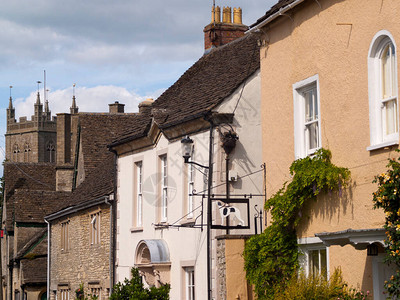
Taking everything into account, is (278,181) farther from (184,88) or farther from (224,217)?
(184,88)

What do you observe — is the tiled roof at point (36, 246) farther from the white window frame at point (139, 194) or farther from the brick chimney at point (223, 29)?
the brick chimney at point (223, 29)

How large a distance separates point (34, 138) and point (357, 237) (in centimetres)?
13251

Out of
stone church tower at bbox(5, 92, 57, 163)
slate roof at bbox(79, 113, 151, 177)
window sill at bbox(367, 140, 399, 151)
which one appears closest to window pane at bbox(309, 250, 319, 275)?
window sill at bbox(367, 140, 399, 151)

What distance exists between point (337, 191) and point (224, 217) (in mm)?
5930

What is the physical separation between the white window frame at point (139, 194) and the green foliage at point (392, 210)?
45.9 feet

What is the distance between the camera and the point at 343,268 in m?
14.1

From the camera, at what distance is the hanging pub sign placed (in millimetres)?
18953

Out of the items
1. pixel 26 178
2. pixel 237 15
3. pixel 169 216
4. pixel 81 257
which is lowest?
pixel 81 257

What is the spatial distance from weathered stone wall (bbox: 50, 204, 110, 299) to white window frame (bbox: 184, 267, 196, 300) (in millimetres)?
7016

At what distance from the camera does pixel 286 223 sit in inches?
616

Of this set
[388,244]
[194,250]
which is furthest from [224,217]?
[388,244]

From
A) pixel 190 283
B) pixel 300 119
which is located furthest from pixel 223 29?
pixel 300 119

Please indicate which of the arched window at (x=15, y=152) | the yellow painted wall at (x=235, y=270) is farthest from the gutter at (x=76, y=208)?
the arched window at (x=15, y=152)

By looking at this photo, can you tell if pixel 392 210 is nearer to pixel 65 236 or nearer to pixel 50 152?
pixel 65 236
